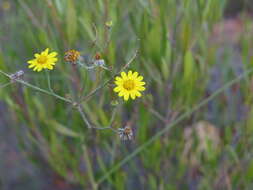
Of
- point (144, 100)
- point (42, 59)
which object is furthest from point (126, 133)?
point (144, 100)

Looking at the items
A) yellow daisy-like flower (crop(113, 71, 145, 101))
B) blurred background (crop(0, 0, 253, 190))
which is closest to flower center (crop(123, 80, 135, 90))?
yellow daisy-like flower (crop(113, 71, 145, 101))

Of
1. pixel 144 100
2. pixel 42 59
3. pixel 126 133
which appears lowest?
pixel 126 133

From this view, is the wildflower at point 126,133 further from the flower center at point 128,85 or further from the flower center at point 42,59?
the flower center at point 42,59

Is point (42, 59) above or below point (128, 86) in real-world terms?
above

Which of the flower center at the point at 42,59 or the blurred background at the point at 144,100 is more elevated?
the blurred background at the point at 144,100

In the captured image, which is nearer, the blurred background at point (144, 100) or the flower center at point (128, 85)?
the flower center at point (128, 85)

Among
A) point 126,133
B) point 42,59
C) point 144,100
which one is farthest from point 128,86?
point 144,100

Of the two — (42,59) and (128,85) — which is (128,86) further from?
(42,59)

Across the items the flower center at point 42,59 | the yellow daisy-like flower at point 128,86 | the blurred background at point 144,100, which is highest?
the blurred background at point 144,100

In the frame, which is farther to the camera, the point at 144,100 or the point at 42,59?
the point at 144,100

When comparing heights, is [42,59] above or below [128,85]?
above

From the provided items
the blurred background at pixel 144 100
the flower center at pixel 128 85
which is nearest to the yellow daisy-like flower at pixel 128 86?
the flower center at pixel 128 85
